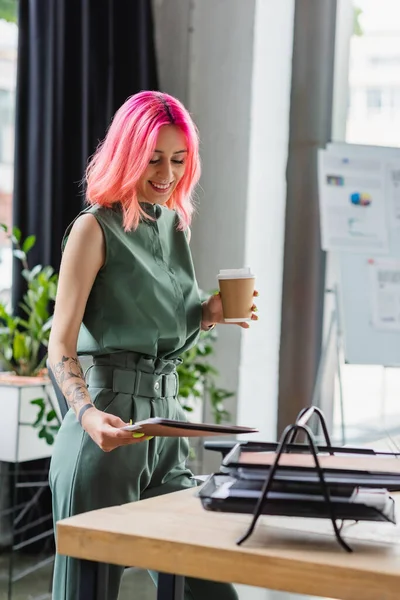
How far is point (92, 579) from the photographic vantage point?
1.18 meters

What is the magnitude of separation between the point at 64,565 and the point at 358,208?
2492 mm

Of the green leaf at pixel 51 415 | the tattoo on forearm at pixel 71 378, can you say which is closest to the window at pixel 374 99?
the green leaf at pixel 51 415

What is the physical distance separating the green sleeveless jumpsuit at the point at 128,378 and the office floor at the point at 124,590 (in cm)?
170

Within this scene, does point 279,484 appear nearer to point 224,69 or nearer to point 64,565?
point 64,565

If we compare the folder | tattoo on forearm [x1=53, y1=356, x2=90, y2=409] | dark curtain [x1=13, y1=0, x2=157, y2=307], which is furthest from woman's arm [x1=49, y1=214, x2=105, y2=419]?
dark curtain [x1=13, y1=0, x2=157, y2=307]

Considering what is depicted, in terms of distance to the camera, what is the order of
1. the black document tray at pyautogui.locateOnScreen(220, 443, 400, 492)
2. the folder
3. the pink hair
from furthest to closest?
the pink hair
the folder
the black document tray at pyautogui.locateOnScreen(220, 443, 400, 492)

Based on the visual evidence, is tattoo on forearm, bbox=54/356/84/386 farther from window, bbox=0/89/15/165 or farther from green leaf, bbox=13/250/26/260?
window, bbox=0/89/15/165

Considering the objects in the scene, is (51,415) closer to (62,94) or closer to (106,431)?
(62,94)

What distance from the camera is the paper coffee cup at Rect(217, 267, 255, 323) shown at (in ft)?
5.71

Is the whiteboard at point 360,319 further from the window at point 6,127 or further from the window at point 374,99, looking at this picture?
the window at point 6,127

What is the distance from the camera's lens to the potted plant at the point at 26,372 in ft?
10.7

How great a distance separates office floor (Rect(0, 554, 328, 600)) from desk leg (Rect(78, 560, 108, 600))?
2.13m

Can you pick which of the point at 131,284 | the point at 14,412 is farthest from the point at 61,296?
the point at 14,412

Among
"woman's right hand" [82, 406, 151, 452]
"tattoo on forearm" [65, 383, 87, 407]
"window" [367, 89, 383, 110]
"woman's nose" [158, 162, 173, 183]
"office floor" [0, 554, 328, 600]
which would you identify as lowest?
"office floor" [0, 554, 328, 600]
